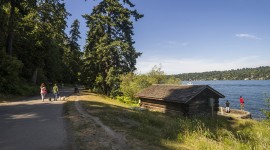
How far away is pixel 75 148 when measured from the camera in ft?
25.6

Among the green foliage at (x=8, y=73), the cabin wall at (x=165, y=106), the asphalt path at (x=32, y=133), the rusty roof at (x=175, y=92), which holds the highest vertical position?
the green foliage at (x=8, y=73)

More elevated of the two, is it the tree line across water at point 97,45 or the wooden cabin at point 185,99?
the tree line across water at point 97,45

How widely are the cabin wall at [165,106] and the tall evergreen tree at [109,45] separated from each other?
23.9 ft

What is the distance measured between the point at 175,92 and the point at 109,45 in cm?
1314

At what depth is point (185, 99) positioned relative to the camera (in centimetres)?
2408

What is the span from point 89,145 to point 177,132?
15.9ft

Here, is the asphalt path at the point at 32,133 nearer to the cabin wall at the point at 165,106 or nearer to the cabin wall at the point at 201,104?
the cabin wall at the point at 165,106

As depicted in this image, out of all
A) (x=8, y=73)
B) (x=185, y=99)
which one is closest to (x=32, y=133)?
(x=185, y=99)

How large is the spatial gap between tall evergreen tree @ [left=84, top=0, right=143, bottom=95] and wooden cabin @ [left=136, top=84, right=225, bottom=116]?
26.9 feet

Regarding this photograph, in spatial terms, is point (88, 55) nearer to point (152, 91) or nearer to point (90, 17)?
point (90, 17)

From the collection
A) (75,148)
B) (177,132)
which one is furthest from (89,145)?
(177,132)

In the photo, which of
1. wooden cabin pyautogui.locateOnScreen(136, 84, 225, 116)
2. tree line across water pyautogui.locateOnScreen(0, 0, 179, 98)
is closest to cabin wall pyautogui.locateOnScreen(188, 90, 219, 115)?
wooden cabin pyautogui.locateOnScreen(136, 84, 225, 116)

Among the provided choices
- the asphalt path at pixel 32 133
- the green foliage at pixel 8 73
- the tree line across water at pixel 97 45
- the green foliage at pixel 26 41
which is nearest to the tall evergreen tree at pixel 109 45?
the tree line across water at pixel 97 45

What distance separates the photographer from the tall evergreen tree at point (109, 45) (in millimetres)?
35500
